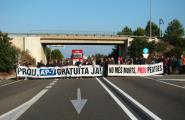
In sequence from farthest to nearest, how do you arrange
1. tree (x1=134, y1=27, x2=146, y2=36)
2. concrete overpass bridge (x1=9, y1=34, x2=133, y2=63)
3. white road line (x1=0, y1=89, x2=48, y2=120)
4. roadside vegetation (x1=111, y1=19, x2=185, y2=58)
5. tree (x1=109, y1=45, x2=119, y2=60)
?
tree (x1=134, y1=27, x2=146, y2=36), tree (x1=109, y1=45, x2=119, y2=60), concrete overpass bridge (x1=9, y1=34, x2=133, y2=63), roadside vegetation (x1=111, y1=19, x2=185, y2=58), white road line (x1=0, y1=89, x2=48, y2=120)

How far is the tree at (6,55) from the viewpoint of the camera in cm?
6631

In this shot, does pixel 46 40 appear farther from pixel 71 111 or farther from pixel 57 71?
pixel 71 111

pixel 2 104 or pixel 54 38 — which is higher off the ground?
pixel 54 38

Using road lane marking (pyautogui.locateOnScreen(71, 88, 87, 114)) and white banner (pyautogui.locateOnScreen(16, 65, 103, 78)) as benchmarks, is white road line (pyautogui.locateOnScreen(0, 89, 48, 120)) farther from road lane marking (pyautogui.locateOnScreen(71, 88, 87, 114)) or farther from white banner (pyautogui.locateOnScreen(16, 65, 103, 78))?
white banner (pyautogui.locateOnScreen(16, 65, 103, 78))

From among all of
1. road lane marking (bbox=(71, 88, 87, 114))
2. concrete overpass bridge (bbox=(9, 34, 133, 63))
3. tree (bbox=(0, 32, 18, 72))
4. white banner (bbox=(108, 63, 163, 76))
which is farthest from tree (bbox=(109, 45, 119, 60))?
road lane marking (bbox=(71, 88, 87, 114))

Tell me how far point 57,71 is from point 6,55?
30153 mm

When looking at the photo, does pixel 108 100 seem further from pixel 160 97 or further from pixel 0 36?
pixel 0 36

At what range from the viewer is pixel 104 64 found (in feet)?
129

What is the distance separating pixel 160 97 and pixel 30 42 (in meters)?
72.0


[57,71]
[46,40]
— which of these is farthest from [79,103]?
[46,40]

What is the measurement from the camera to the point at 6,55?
67125 mm

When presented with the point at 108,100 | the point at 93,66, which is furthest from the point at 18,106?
the point at 93,66

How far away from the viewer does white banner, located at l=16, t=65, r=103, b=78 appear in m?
37.9

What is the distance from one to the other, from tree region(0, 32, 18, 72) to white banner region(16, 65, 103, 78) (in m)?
→ 28.0
